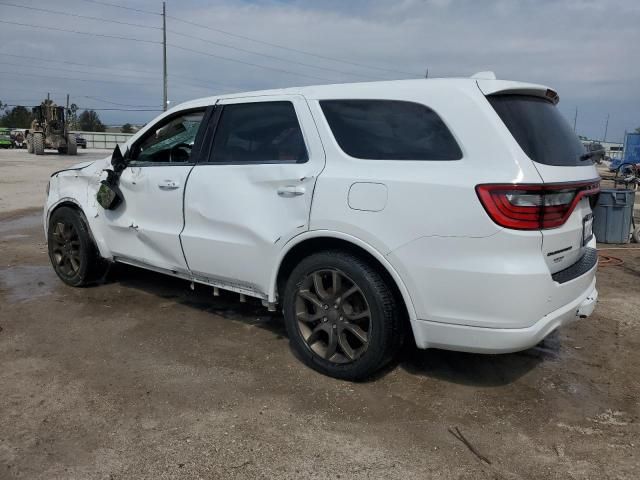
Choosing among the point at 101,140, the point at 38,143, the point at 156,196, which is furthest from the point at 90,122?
the point at 156,196

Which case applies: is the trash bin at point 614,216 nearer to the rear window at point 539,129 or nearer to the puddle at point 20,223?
the rear window at point 539,129

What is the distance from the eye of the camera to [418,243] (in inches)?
119

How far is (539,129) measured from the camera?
10.3 ft

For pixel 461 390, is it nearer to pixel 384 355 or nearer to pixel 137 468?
pixel 384 355

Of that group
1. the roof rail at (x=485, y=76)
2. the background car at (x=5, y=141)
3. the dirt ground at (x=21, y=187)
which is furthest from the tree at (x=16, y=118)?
the roof rail at (x=485, y=76)

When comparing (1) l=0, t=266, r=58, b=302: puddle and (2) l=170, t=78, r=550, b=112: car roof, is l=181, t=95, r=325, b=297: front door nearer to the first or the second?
(2) l=170, t=78, r=550, b=112: car roof

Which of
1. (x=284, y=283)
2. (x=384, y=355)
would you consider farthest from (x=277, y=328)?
(x=384, y=355)

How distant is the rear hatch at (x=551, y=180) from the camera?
9.37 ft

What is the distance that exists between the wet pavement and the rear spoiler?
5.87 ft

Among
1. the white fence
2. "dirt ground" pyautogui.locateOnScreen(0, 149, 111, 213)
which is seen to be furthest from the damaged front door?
the white fence

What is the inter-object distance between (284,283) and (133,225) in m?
1.61

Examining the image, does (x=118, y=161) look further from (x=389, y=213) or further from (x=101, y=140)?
(x=101, y=140)

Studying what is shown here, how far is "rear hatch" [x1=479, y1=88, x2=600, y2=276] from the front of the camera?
2857mm

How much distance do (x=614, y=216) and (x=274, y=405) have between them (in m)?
7.26
